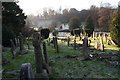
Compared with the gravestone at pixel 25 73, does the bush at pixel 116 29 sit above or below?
above

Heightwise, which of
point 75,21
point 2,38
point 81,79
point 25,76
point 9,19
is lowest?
point 81,79

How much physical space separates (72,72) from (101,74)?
52.2 inches

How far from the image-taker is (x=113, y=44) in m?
19.1

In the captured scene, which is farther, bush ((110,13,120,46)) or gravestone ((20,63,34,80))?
bush ((110,13,120,46))

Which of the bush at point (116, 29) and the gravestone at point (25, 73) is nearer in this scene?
the gravestone at point (25, 73)

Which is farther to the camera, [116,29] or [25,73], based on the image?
[116,29]

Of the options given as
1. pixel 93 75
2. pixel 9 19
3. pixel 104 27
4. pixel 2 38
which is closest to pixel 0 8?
pixel 9 19

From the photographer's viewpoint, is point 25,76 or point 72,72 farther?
point 72,72

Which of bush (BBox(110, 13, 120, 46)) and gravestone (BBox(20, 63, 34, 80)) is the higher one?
bush (BBox(110, 13, 120, 46))

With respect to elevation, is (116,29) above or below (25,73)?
above

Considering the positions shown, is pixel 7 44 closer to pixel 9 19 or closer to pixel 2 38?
pixel 2 38

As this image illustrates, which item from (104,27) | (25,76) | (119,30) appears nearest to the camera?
(25,76)

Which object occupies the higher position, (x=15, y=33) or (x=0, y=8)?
(x=0, y=8)

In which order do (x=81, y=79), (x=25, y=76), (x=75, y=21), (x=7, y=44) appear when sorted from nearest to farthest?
1. (x=25, y=76)
2. (x=81, y=79)
3. (x=7, y=44)
4. (x=75, y=21)
